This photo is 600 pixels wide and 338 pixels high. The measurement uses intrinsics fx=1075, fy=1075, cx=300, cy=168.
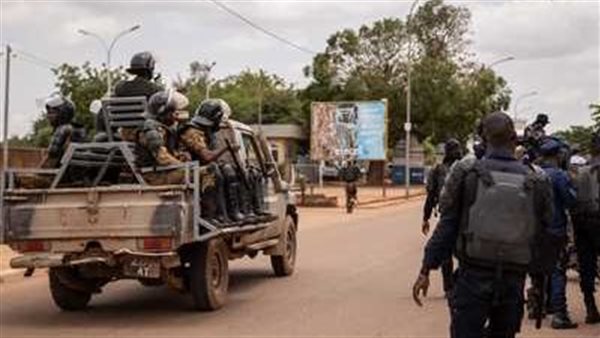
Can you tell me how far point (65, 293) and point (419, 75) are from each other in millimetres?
57076

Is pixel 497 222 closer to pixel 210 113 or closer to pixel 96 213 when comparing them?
pixel 96 213

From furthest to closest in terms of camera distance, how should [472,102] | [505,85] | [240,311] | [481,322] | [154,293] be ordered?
[505,85] < [472,102] < [154,293] < [240,311] < [481,322]

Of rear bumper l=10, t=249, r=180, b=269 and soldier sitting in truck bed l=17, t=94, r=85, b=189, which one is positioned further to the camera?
soldier sitting in truck bed l=17, t=94, r=85, b=189

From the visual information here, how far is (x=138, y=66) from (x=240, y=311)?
9.60 feet

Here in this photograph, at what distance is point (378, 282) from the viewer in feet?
47.1

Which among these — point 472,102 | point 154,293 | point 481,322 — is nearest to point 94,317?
point 154,293

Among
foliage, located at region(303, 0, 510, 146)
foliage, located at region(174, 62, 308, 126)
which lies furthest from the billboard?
foliage, located at region(174, 62, 308, 126)

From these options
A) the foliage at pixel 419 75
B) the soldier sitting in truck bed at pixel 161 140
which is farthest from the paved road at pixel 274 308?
the foliage at pixel 419 75

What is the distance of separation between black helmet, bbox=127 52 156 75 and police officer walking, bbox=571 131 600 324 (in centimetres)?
480

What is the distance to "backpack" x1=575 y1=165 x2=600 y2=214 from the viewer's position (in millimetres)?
9977

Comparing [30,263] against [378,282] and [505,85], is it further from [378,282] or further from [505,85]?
[505,85]

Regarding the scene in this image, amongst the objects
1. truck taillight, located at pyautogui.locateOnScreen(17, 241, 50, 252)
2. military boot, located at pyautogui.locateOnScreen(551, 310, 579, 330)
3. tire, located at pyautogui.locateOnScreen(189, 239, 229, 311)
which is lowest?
military boot, located at pyautogui.locateOnScreen(551, 310, 579, 330)

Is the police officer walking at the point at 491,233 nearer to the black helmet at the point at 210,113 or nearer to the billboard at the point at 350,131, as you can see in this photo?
the black helmet at the point at 210,113

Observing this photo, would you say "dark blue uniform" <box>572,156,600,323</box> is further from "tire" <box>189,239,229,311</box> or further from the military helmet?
"tire" <box>189,239,229,311</box>
